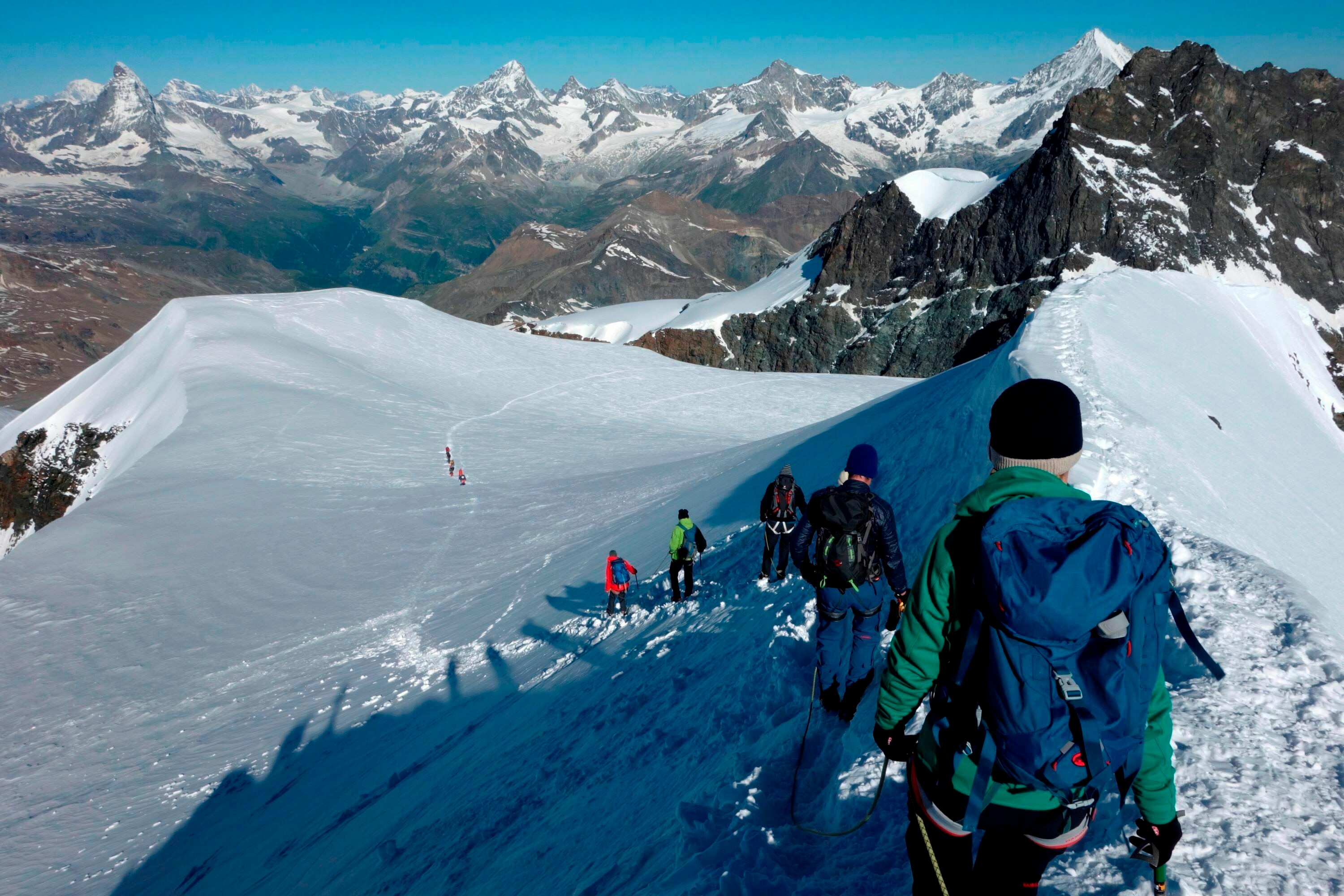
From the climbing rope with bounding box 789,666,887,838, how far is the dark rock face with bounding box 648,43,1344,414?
67.0 metres

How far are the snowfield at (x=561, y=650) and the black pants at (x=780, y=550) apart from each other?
17.2 inches

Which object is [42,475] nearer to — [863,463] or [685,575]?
[685,575]

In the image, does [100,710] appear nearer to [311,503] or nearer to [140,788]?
[140,788]

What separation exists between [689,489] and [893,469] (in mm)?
8754

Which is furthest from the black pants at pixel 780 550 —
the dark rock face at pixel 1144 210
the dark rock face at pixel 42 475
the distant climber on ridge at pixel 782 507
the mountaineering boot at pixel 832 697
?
the dark rock face at pixel 1144 210

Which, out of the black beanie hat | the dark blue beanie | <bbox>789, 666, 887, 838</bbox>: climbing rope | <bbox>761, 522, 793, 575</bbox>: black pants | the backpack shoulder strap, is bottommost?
<bbox>789, 666, 887, 838</bbox>: climbing rope

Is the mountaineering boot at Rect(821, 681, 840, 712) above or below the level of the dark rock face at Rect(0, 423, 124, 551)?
below

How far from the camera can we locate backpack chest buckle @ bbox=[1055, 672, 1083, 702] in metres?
2.45

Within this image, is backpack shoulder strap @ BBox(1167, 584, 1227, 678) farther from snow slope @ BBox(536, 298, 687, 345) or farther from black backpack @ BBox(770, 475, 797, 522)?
snow slope @ BBox(536, 298, 687, 345)

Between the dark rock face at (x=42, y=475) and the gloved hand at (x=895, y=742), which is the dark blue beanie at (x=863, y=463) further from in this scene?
the dark rock face at (x=42, y=475)

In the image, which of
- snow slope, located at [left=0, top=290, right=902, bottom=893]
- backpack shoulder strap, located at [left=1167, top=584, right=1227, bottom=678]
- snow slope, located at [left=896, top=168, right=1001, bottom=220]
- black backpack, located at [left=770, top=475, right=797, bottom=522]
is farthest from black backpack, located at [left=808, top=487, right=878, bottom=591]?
snow slope, located at [left=896, top=168, right=1001, bottom=220]

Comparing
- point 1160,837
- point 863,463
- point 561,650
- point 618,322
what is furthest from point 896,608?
point 618,322

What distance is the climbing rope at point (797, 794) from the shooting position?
15.0ft

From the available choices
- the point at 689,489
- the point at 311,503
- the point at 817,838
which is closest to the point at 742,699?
the point at 817,838
